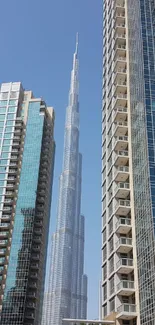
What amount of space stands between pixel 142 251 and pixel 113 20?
38.6 meters

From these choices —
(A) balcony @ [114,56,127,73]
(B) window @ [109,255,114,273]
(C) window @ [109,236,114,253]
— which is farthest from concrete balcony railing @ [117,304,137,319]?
(A) balcony @ [114,56,127,73]

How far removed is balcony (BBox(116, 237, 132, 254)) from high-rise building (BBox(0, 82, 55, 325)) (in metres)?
46.0

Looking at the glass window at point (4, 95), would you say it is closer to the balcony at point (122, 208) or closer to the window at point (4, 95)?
the window at point (4, 95)

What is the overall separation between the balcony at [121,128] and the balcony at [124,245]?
1528 centimetres

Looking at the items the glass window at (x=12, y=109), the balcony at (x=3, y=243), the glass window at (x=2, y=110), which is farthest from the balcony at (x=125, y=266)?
the glass window at (x=2, y=110)

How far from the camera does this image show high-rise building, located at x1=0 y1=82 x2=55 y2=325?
86.4m

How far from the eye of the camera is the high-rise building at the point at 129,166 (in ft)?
136

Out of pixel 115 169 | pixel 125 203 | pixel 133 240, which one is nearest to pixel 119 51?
pixel 115 169

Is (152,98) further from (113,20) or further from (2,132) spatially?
(2,132)

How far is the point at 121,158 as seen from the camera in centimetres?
Answer: 5184

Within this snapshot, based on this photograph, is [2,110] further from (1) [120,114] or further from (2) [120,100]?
(1) [120,114]

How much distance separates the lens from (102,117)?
67.2 meters

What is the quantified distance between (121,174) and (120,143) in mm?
5123

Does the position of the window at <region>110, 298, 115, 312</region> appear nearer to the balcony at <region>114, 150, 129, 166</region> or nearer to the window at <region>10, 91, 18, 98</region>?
the balcony at <region>114, 150, 129, 166</region>
